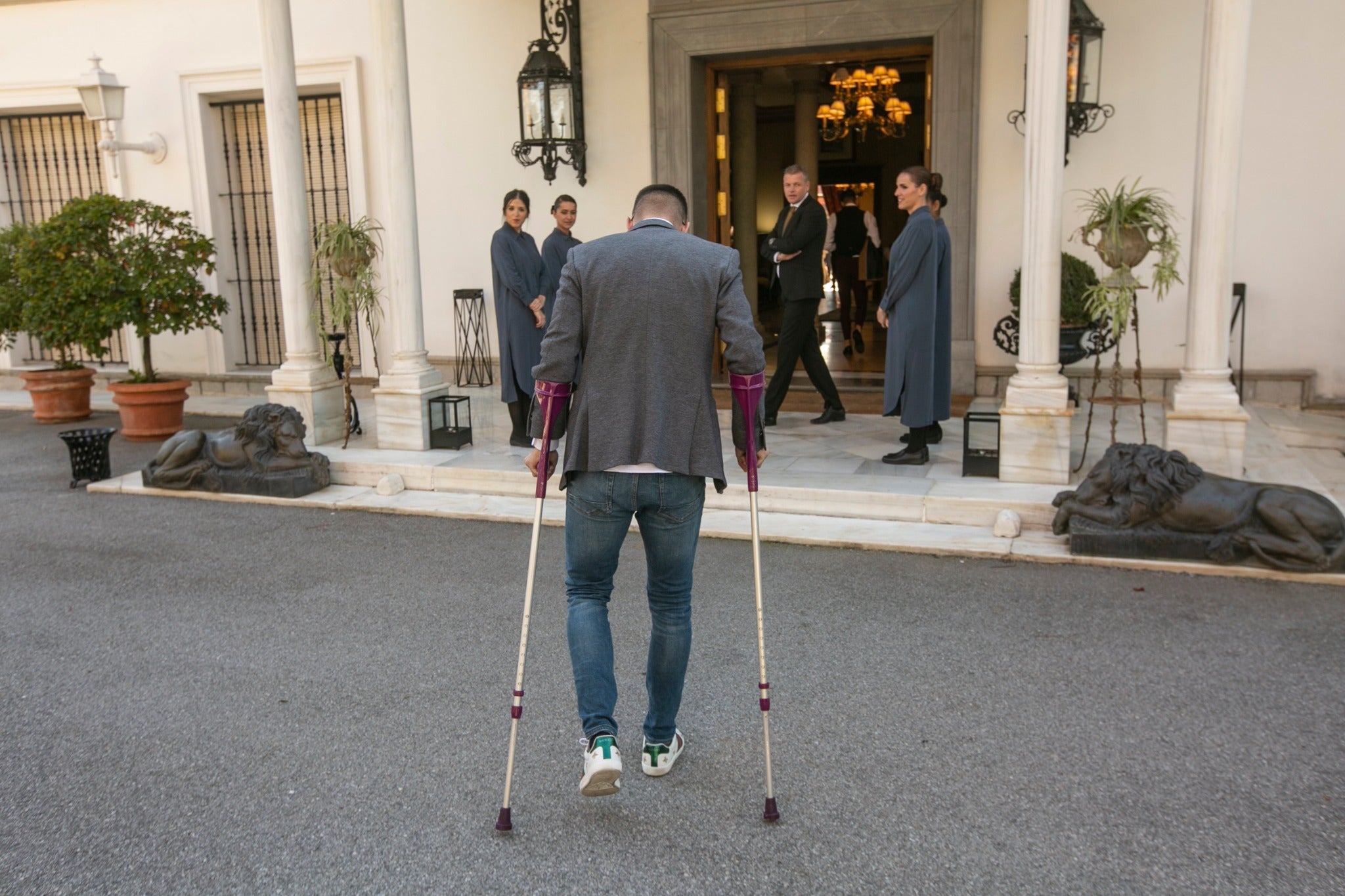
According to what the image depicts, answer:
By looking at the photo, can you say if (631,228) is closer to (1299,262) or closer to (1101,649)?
(1101,649)

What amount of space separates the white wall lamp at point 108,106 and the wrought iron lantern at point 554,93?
407 cm

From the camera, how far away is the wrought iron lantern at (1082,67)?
26.2 ft

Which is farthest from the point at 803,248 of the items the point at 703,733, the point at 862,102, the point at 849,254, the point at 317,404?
the point at 862,102

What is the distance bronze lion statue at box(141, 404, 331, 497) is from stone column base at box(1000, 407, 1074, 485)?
435cm

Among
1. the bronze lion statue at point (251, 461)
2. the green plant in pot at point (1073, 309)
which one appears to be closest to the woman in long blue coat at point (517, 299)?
the bronze lion statue at point (251, 461)

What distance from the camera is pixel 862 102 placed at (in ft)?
45.1

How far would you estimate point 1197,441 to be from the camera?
5.95m

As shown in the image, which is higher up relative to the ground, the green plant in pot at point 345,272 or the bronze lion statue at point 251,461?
the green plant in pot at point 345,272

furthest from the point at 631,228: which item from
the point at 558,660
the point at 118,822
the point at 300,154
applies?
the point at 300,154

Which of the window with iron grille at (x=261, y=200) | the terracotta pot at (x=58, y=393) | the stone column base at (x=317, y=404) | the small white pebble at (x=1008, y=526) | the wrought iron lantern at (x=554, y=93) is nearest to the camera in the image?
the small white pebble at (x=1008, y=526)

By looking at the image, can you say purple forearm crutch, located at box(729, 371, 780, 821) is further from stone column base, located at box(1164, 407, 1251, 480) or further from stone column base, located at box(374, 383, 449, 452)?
stone column base, located at box(374, 383, 449, 452)

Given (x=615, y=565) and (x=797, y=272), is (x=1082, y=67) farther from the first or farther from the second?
(x=615, y=565)

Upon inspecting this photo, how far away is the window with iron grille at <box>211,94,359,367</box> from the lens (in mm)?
11000

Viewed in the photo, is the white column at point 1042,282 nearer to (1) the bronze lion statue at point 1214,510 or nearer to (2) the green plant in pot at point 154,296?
(1) the bronze lion statue at point 1214,510
